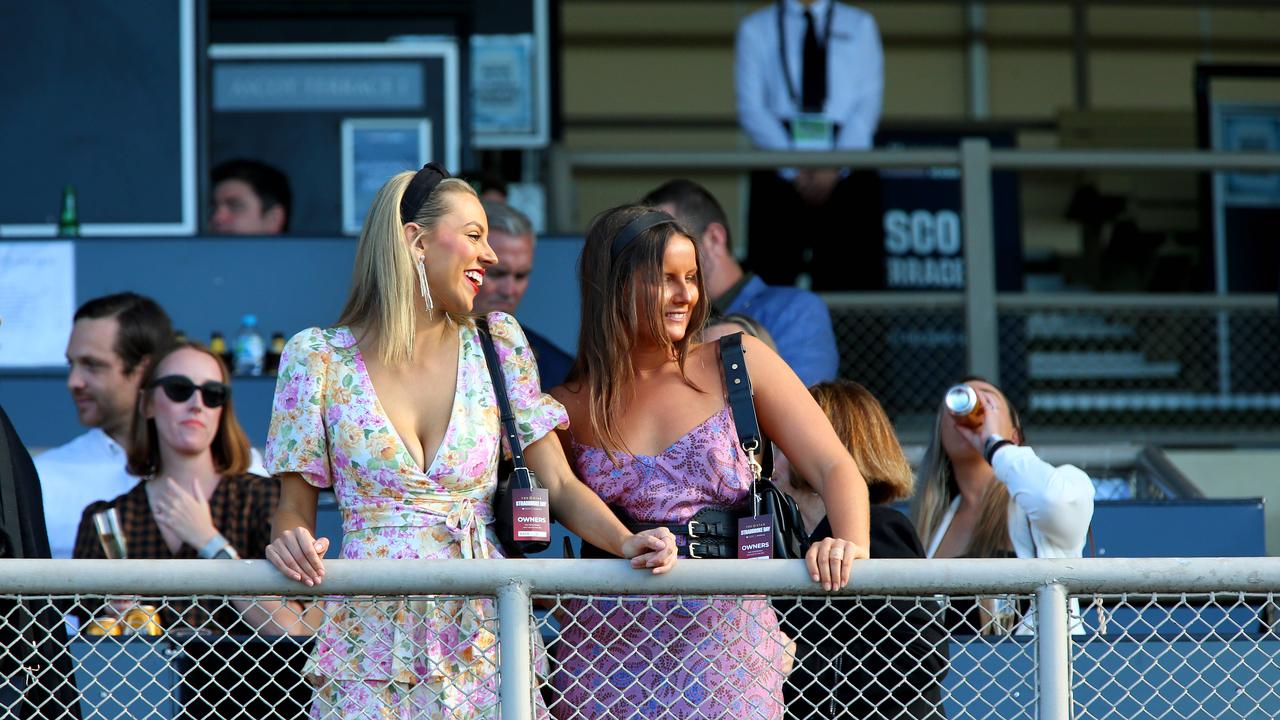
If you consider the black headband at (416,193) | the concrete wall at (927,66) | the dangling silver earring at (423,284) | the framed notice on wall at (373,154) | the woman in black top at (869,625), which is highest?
the concrete wall at (927,66)

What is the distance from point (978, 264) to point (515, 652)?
451 centimetres

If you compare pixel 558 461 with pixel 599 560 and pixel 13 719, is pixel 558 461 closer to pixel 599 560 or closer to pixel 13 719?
pixel 599 560

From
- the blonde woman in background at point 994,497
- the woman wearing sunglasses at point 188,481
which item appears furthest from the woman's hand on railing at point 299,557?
the blonde woman in background at point 994,497

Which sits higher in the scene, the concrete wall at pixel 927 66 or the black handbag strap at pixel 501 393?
the concrete wall at pixel 927 66

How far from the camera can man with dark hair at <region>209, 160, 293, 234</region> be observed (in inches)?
270

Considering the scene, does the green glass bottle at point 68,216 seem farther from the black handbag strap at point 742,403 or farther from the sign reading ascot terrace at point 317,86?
the black handbag strap at point 742,403

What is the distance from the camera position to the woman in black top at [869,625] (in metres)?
3.30

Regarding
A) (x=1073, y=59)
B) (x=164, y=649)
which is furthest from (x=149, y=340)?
(x=1073, y=59)

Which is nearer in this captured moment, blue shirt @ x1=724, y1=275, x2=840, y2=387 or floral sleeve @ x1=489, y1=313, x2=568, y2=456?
floral sleeve @ x1=489, y1=313, x2=568, y2=456

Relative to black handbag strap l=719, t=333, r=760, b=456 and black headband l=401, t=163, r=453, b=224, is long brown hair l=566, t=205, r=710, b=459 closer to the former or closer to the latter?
black handbag strap l=719, t=333, r=760, b=456

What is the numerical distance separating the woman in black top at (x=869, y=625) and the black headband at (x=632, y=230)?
2.27 ft

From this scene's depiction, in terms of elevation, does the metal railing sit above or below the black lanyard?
below

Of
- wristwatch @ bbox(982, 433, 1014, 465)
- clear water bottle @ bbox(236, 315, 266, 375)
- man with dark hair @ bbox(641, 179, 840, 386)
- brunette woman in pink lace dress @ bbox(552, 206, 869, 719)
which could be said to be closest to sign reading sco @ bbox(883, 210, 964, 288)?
man with dark hair @ bbox(641, 179, 840, 386)

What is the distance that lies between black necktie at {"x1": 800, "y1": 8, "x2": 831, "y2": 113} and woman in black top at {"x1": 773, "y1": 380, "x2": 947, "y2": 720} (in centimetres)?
406
